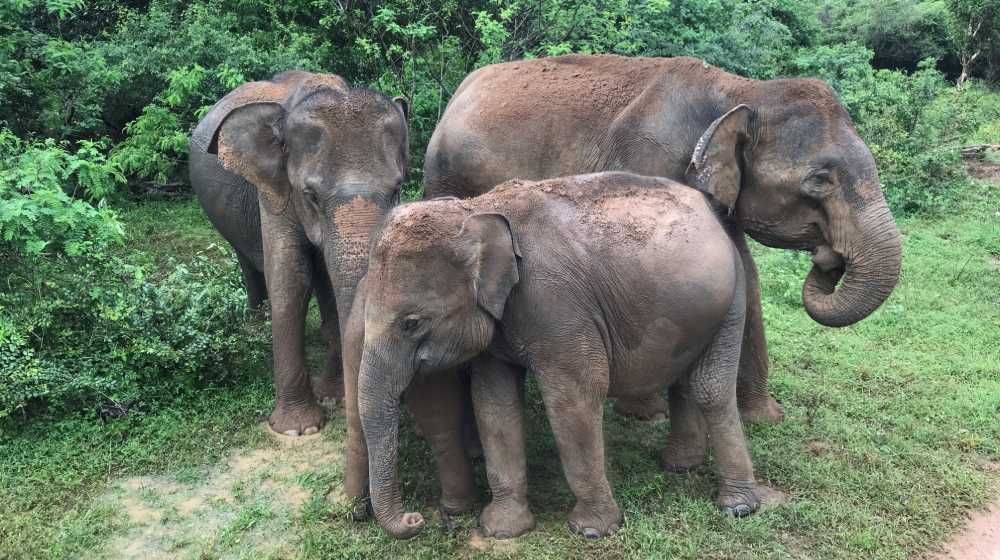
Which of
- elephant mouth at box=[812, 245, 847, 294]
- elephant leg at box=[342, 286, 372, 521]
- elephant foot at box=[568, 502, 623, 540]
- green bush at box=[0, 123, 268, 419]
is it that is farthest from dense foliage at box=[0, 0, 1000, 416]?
elephant mouth at box=[812, 245, 847, 294]

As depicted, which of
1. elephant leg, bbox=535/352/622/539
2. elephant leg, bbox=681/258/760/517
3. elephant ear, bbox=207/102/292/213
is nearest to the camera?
elephant leg, bbox=535/352/622/539

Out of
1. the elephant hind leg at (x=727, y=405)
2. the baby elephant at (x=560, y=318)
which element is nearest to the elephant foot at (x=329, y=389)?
the baby elephant at (x=560, y=318)

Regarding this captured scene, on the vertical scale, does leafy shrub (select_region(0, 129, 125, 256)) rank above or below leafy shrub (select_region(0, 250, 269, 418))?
above

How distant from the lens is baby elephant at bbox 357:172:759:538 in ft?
11.1

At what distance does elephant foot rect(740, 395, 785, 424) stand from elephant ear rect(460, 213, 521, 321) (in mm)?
2155

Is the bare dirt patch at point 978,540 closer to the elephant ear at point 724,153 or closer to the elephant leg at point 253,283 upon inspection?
the elephant ear at point 724,153

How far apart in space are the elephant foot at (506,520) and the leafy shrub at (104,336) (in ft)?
Result: 7.28

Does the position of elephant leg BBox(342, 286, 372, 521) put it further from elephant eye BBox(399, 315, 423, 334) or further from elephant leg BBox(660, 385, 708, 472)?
elephant leg BBox(660, 385, 708, 472)

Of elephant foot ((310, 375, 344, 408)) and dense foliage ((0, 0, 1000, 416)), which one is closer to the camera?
dense foliage ((0, 0, 1000, 416))

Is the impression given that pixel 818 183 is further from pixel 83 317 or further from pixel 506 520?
pixel 83 317

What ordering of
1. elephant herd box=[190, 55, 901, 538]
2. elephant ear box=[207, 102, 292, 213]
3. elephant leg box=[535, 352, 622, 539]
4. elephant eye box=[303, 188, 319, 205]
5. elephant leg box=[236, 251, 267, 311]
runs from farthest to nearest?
elephant leg box=[236, 251, 267, 311], elephant ear box=[207, 102, 292, 213], elephant eye box=[303, 188, 319, 205], elephant leg box=[535, 352, 622, 539], elephant herd box=[190, 55, 901, 538]

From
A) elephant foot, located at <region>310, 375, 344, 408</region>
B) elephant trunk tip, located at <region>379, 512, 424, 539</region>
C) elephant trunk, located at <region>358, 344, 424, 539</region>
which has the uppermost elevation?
elephant trunk, located at <region>358, 344, 424, 539</region>

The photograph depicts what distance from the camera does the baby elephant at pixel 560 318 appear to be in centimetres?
340

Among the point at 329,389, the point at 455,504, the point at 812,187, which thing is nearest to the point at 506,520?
the point at 455,504
